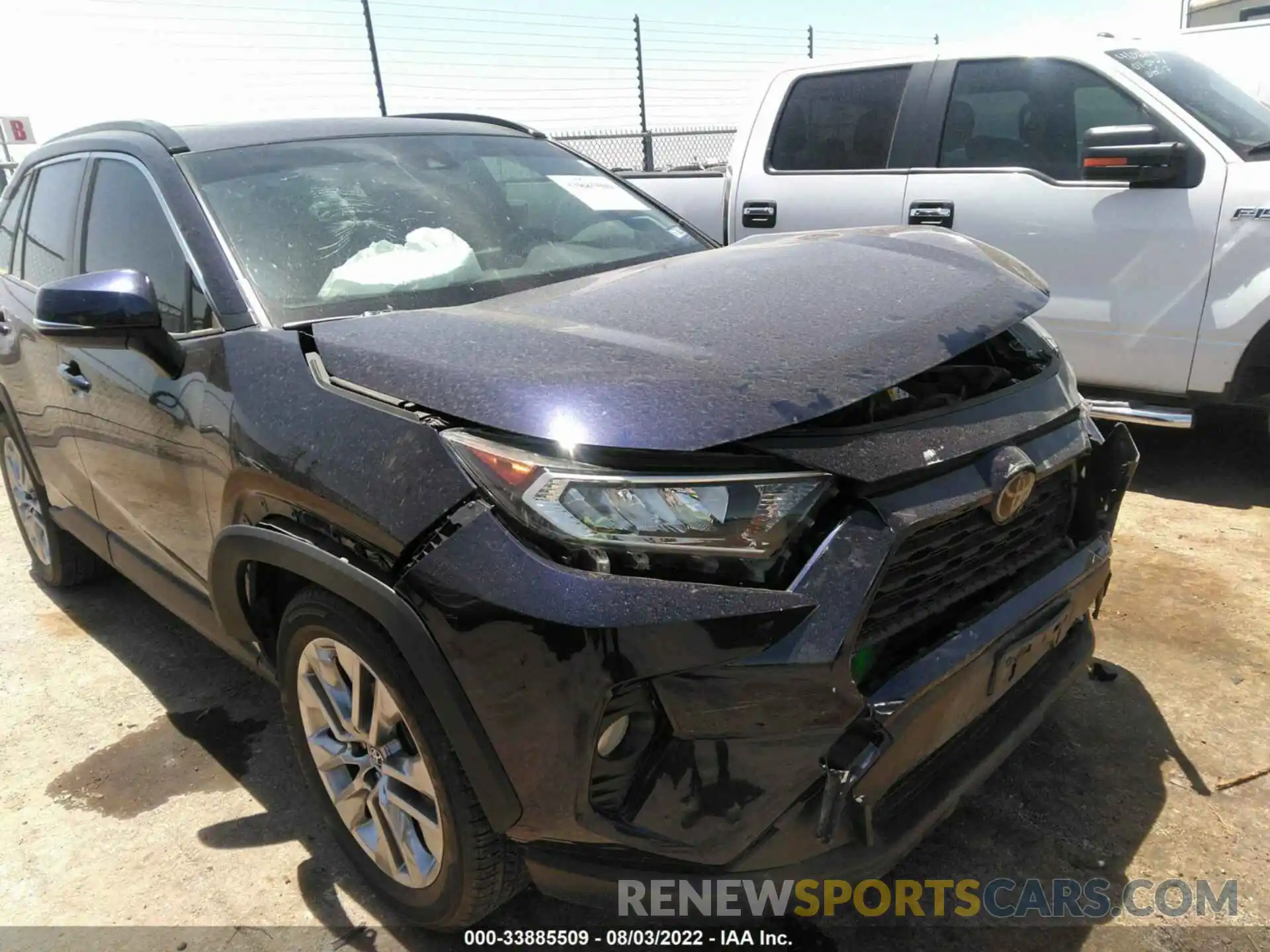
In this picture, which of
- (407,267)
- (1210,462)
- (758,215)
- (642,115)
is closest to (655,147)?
(642,115)

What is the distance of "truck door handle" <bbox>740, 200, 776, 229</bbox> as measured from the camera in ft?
17.2

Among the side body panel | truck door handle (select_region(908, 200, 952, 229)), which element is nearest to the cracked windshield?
truck door handle (select_region(908, 200, 952, 229))

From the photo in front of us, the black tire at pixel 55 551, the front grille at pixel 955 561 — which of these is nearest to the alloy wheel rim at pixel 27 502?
the black tire at pixel 55 551

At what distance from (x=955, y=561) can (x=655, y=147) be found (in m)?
11.4

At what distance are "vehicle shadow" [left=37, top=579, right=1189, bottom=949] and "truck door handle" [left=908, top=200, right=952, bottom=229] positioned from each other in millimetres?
2611

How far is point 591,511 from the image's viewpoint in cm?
160

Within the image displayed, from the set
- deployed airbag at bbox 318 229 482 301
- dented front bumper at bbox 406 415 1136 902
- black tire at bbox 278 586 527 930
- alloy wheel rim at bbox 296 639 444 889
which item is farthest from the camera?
deployed airbag at bbox 318 229 482 301

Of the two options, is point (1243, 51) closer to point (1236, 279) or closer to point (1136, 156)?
point (1136, 156)

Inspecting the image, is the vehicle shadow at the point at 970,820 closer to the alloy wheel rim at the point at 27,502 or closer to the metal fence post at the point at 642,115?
the alloy wheel rim at the point at 27,502

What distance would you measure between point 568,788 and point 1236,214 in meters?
3.87

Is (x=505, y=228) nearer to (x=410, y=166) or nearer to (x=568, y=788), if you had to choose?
(x=410, y=166)

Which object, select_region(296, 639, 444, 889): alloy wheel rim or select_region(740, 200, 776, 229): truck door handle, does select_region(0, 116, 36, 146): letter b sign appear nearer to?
select_region(740, 200, 776, 229): truck door handle

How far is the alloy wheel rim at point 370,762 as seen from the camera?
6.29ft

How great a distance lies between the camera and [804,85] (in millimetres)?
5359
